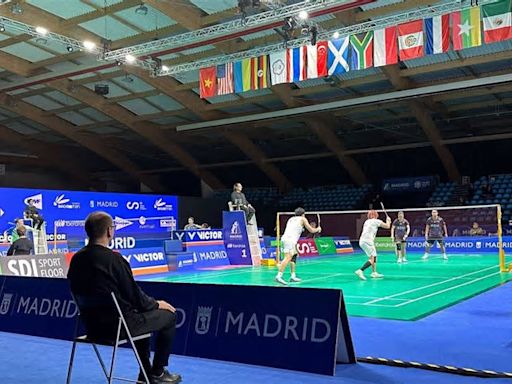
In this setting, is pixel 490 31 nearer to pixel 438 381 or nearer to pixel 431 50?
pixel 431 50

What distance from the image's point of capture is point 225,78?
2117 cm

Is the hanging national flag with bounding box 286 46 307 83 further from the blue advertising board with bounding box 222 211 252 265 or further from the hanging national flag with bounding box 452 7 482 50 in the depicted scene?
the blue advertising board with bounding box 222 211 252 265

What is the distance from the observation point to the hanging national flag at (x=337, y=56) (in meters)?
18.5

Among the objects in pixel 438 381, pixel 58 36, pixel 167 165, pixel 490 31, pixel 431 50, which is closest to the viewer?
pixel 438 381

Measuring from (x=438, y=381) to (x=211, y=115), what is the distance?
1104 inches

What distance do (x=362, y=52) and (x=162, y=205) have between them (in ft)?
61.9

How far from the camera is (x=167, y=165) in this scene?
4534 cm

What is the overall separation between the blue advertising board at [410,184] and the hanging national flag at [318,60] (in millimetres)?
19602

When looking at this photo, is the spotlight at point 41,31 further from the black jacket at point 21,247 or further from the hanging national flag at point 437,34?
the hanging national flag at point 437,34

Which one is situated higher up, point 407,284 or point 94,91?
point 94,91

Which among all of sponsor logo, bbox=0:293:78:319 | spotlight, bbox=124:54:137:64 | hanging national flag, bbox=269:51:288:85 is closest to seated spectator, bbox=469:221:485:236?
hanging national flag, bbox=269:51:288:85

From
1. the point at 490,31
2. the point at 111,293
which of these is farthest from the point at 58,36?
the point at 111,293

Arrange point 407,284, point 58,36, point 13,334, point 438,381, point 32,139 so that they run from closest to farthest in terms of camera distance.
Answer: point 438,381
point 13,334
point 407,284
point 58,36
point 32,139

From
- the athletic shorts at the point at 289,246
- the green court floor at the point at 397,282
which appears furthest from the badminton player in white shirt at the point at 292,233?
the green court floor at the point at 397,282
